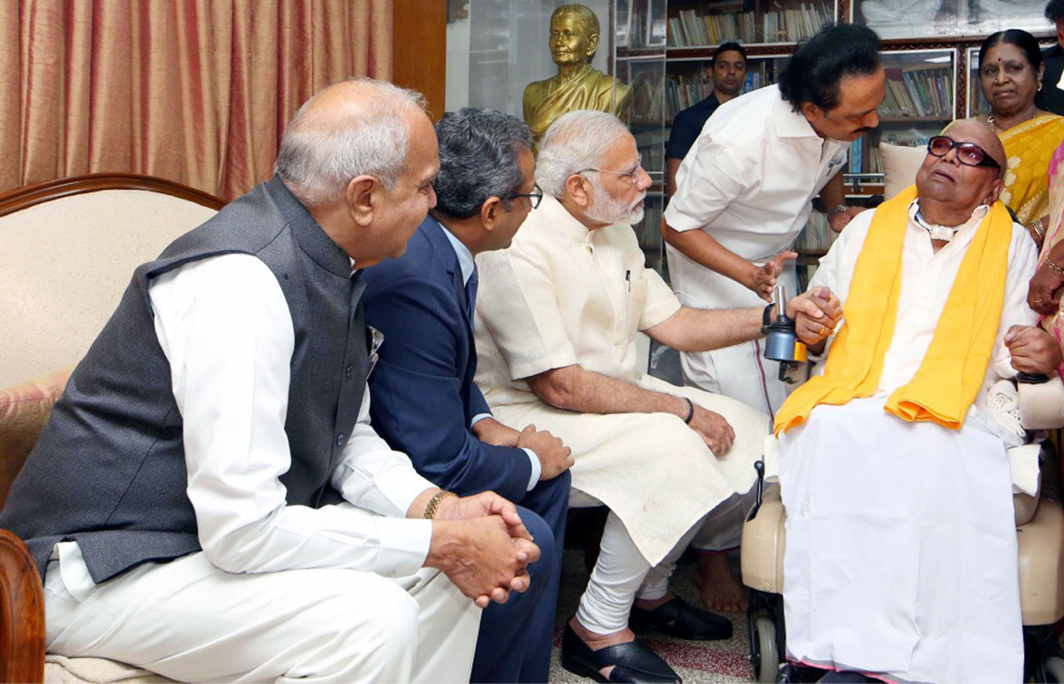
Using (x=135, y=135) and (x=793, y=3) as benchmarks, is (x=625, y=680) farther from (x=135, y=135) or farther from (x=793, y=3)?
(x=793, y=3)

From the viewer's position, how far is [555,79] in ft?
14.8

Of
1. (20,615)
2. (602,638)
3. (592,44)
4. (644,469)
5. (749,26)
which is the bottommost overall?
(602,638)

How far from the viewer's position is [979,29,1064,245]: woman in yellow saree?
3.25 m

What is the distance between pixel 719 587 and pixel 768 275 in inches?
32.7

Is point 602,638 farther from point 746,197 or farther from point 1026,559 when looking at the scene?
point 746,197

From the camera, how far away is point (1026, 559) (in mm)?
2326

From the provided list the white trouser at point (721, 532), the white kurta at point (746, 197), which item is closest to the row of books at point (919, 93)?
the white kurta at point (746, 197)

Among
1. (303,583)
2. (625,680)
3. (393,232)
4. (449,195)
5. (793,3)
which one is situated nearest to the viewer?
(303,583)

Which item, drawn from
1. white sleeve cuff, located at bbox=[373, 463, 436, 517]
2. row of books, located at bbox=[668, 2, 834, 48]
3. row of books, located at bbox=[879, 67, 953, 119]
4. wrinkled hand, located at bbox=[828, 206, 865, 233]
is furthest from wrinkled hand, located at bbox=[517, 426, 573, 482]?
row of books, located at bbox=[668, 2, 834, 48]

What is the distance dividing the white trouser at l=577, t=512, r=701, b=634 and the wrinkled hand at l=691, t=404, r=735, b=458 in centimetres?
19

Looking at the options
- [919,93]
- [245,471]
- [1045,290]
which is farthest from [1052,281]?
[919,93]

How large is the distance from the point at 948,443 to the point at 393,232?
4.26 ft

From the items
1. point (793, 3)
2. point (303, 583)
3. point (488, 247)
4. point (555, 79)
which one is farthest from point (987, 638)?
point (793, 3)

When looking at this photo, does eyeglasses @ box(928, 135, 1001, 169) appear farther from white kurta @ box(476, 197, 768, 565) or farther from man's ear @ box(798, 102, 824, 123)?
white kurta @ box(476, 197, 768, 565)
